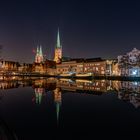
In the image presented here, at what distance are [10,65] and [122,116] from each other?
6839 inches

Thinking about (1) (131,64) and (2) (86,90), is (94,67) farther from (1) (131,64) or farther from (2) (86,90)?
(2) (86,90)

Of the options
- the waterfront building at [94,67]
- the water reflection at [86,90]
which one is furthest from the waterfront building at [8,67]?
the water reflection at [86,90]

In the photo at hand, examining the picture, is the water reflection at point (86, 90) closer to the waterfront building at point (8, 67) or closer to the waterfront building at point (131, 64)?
the waterfront building at point (131, 64)

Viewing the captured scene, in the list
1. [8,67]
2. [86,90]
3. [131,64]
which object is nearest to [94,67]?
[131,64]

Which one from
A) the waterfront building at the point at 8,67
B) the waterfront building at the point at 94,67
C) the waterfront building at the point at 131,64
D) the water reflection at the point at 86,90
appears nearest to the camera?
the water reflection at the point at 86,90

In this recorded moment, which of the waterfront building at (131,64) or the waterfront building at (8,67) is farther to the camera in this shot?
the waterfront building at (8,67)

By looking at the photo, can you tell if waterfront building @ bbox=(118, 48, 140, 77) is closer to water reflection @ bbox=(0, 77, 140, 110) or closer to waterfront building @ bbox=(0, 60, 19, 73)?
water reflection @ bbox=(0, 77, 140, 110)

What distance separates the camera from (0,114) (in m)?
15.9

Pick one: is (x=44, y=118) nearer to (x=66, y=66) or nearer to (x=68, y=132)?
(x=68, y=132)

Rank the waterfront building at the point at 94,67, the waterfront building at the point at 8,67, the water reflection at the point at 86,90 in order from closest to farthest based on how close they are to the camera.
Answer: the water reflection at the point at 86,90 < the waterfront building at the point at 94,67 < the waterfront building at the point at 8,67

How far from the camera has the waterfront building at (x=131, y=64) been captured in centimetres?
9656

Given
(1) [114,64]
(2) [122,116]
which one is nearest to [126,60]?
(1) [114,64]

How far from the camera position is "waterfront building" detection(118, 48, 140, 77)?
96562 millimetres

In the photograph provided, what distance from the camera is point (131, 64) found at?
99125mm
